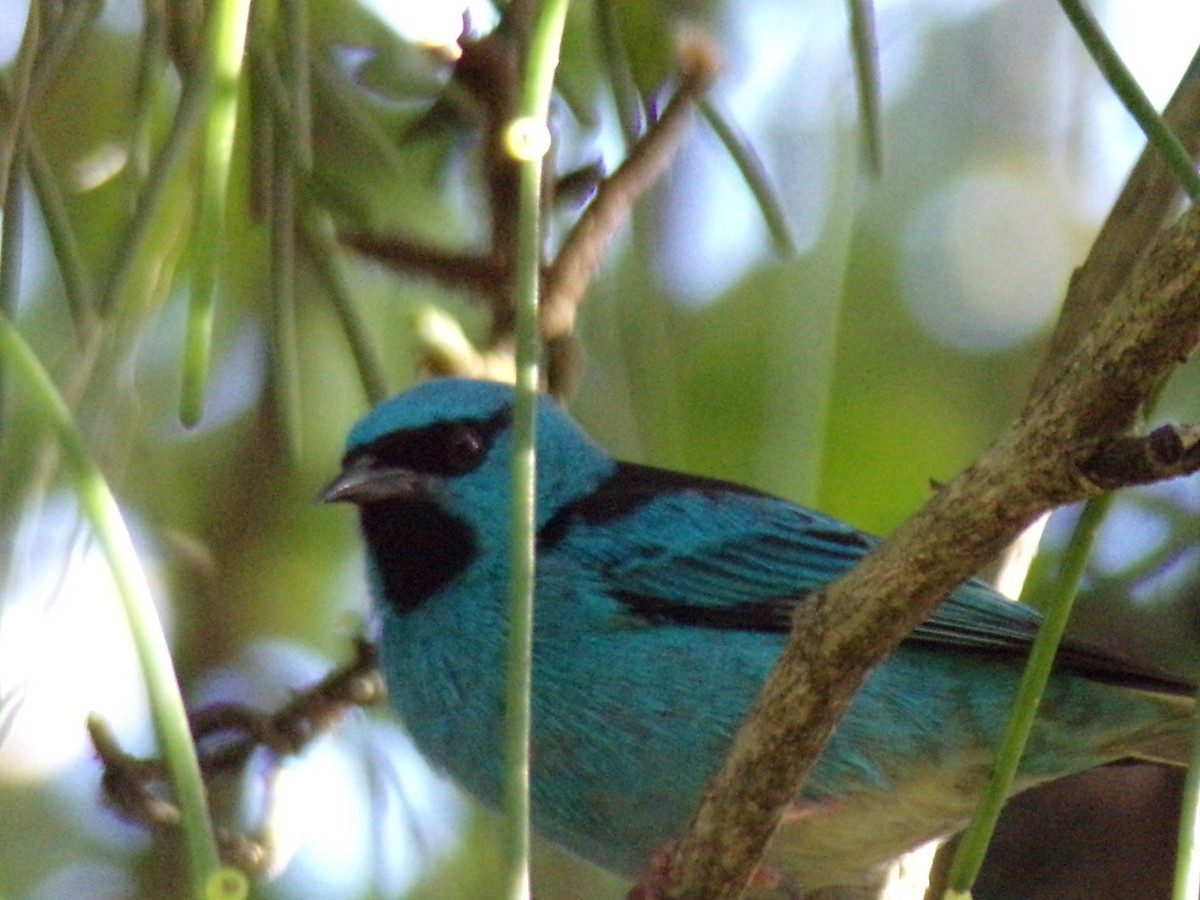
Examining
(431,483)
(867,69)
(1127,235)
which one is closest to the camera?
(867,69)

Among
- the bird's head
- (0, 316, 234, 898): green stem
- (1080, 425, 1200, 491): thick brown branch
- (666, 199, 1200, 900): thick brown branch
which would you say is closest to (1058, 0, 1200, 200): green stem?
(666, 199, 1200, 900): thick brown branch

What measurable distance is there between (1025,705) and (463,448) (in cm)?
181

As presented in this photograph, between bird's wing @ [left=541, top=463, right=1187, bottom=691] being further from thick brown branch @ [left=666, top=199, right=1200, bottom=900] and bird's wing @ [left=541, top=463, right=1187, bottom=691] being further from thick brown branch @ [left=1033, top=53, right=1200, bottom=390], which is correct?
thick brown branch @ [left=666, top=199, right=1200, bottom=900]

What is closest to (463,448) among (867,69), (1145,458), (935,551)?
(867,69)

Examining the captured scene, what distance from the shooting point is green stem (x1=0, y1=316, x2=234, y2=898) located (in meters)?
1.28

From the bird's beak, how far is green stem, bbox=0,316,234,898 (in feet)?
5.48

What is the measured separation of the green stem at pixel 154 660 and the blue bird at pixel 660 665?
61.9 inches

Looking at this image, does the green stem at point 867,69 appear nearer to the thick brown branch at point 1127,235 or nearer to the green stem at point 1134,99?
the green stem at point 1134,99

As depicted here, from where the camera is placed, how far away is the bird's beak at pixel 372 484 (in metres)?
3.17

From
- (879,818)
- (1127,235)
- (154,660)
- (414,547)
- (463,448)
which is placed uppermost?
(1127,235)

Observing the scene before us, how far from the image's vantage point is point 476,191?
3318mm

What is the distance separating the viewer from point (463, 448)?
3357 millimetres

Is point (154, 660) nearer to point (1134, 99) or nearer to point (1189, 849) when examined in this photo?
point (1189, 849)

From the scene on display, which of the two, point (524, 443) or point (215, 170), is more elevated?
point (215, 170)
